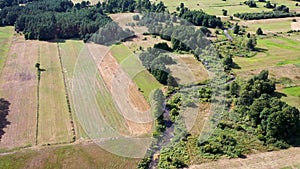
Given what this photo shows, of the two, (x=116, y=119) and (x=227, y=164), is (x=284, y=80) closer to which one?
(x=227, y=164)

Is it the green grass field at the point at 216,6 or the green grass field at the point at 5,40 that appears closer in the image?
the green grass field at the point at 5,40

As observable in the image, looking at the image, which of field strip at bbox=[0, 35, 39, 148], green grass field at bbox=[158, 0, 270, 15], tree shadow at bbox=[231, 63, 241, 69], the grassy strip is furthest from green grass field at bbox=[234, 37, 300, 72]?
the grassy strip

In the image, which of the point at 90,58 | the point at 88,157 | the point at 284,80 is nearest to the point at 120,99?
the point at 88,157

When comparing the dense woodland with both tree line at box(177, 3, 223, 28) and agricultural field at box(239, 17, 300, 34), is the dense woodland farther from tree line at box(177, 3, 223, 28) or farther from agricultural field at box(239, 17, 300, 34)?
agricultural field at box(239, 17, 300, 34)

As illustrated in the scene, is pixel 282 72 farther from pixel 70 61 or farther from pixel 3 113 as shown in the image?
pixel 3 113

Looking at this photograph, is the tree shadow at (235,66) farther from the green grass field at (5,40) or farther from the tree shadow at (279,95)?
the green grass field at (5,40)

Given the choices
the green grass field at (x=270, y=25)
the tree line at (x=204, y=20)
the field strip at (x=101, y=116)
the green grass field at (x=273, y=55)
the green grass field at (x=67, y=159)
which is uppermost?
the tree line at (x=204, y=20)

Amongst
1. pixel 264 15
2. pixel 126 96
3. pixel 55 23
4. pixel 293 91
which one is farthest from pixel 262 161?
pixel 264 15

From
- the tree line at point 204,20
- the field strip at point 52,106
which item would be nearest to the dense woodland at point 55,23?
the field strip at point 52,106
